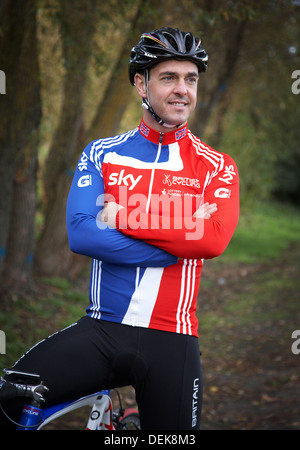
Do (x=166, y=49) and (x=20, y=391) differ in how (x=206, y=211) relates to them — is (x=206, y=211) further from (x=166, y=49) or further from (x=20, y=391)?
(x=20, y=391)

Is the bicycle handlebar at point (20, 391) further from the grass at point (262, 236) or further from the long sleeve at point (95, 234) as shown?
the grass at point (262, 236)

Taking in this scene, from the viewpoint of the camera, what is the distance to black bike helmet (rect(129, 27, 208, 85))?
2.74 meters

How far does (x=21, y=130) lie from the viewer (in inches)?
262

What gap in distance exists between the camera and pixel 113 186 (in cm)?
279

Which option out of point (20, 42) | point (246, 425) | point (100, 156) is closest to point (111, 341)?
point (100, 156)

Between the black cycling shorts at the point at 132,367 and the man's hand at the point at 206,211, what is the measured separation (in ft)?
2.01

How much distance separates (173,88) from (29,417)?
1.77m

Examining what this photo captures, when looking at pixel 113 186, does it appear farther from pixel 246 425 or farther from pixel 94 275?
pixel 246 425

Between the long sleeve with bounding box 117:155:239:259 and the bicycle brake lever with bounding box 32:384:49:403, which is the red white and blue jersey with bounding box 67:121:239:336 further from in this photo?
the bicycle brake lever with bounding box 32:384:49:403
